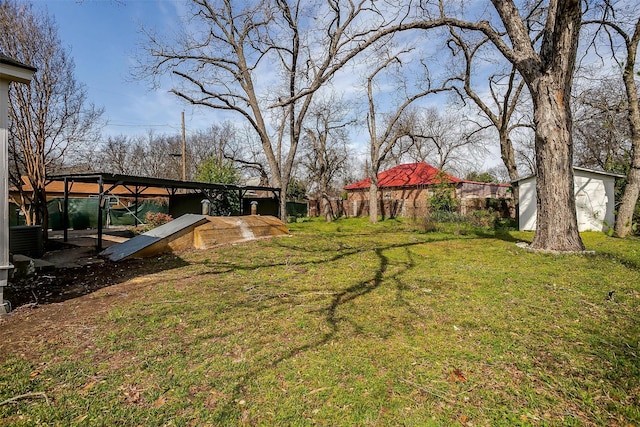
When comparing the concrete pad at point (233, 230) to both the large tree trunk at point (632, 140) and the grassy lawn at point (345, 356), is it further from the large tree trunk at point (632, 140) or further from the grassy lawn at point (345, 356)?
the large tree trunk at point (632, 140)

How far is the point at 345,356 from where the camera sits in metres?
2.66

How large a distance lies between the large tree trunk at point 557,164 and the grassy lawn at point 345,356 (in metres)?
1.75

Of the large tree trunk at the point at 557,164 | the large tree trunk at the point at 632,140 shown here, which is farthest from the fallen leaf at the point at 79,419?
the large tree trunk at the point at 632,140

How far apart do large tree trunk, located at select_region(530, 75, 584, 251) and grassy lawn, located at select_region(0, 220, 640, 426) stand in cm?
175

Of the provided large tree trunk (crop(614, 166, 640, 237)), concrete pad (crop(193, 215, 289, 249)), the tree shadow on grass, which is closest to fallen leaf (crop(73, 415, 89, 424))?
the tree shadow on grass

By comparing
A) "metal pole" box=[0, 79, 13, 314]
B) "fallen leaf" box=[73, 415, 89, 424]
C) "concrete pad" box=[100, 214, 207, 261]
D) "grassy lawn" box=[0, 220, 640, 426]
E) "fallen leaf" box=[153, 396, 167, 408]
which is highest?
"metal pole" box=[0, 79, 13, 314]

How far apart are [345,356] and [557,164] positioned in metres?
6.60

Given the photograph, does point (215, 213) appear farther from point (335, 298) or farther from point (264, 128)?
point (335, 298)

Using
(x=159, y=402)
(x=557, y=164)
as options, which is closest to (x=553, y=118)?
(x=557, y=164)

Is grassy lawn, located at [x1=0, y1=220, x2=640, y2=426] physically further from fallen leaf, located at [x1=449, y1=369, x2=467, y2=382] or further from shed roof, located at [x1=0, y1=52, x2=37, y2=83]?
shed roof, located at [x1=0, y1=52, x2=37, y2=83]

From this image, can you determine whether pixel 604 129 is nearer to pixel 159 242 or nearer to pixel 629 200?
pixel 629 200

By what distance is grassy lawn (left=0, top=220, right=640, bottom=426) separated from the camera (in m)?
2.00

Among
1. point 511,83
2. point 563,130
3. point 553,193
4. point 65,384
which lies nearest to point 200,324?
point 65,384

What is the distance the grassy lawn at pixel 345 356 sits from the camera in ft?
6.56
